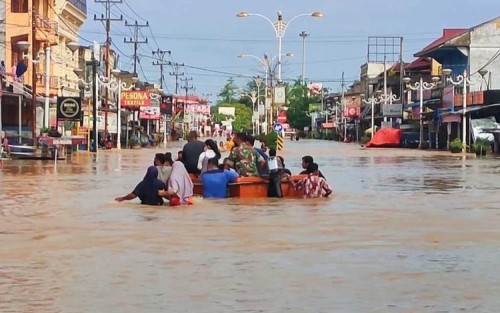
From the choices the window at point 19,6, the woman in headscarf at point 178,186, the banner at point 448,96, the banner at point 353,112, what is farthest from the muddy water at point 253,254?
the banner at point 353,112

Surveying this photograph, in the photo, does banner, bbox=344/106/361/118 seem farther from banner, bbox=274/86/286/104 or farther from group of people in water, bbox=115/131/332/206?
group of people in water, bbox=115/131/332/206

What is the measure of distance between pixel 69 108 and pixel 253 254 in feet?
143

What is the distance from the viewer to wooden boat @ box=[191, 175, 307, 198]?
24.4 m

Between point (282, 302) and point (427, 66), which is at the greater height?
point (427, 66)

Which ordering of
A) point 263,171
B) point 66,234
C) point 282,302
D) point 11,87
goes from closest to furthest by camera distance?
1. point 282,302
2. point 66,234
3. point 263,171
4. point 11,87

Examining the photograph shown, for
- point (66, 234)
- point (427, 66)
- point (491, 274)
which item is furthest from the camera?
point (427, 66)

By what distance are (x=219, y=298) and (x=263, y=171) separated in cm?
1437

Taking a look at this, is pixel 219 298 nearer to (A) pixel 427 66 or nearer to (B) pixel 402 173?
(B) pixel 402 173

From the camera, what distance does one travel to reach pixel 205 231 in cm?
1794

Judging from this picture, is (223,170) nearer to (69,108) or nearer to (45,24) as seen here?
(69,108)

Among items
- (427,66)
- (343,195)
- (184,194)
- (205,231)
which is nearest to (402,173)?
(343,195)

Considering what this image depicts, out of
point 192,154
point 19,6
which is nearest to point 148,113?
point 19,6

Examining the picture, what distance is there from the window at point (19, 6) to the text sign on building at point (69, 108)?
38.4 ft

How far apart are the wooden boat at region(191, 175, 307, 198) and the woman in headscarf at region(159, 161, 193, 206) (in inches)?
73.8
